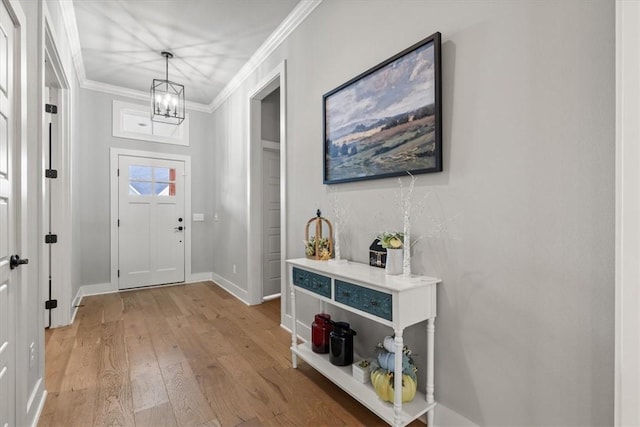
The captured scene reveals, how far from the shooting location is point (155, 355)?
2.54 metres

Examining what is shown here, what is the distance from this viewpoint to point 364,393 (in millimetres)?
1769

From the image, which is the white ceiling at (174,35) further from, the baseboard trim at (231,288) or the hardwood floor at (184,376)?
the hardwood floor at (184,376)

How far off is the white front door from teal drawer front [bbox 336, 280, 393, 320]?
3.89 meters

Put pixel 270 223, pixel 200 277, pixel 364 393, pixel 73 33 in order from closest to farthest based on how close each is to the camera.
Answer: pixel 364 393 < pixel 73 33 < pixel 270 223 < pixel 200 277

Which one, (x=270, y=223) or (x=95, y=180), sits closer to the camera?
(x=270, y=223)

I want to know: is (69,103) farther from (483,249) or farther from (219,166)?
(483,249)

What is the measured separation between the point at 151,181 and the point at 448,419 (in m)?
4.78

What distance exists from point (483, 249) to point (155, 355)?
255cm

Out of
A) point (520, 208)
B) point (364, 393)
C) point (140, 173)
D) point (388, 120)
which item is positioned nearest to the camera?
point (520, 208)

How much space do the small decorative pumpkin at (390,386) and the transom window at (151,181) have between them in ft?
14.3

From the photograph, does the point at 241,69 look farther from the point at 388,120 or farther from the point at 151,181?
the point at 388,120

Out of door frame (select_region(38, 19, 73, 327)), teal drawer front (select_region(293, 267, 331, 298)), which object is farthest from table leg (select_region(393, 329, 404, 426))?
door frame (select_region(38, 19, 73, 327))
